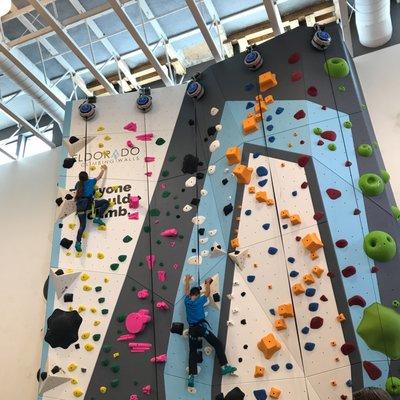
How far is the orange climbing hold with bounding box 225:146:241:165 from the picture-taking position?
5.66 m

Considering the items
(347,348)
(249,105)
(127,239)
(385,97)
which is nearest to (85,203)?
(127,239)

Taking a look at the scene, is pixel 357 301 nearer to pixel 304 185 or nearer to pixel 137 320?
pixel 304 185

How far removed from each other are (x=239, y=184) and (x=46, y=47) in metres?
4.02

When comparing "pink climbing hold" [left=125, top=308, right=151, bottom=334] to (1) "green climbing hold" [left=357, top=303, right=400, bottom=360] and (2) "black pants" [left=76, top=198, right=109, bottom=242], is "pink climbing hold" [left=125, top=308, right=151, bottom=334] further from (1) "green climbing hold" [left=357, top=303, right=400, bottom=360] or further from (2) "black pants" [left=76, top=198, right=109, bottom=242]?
(1) "green climbing hold" [left=357, top=303, right=400, bottom=360]

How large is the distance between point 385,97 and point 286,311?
2994 mm

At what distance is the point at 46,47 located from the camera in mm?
7742

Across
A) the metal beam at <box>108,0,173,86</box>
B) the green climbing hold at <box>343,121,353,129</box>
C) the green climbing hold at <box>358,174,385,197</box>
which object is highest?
the metal beam at <box>108,0,173,86</box>

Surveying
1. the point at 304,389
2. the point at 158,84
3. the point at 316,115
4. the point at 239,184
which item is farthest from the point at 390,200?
the point at 158,84

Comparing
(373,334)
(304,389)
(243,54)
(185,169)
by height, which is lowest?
(304,389)

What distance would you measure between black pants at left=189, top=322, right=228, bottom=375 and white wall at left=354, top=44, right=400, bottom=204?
8.28 feet

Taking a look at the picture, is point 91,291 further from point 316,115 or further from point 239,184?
point 316,115

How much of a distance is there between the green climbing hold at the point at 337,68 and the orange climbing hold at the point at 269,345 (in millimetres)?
2757

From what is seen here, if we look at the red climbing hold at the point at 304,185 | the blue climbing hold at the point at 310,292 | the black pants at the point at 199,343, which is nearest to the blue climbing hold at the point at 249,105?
the red climbing hold at the point at 304,185

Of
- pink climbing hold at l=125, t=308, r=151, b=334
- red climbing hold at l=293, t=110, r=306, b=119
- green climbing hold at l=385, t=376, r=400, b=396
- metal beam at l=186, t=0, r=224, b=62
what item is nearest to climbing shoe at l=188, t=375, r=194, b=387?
pink climbing hold at l=125, t=308, r=151, b=334
